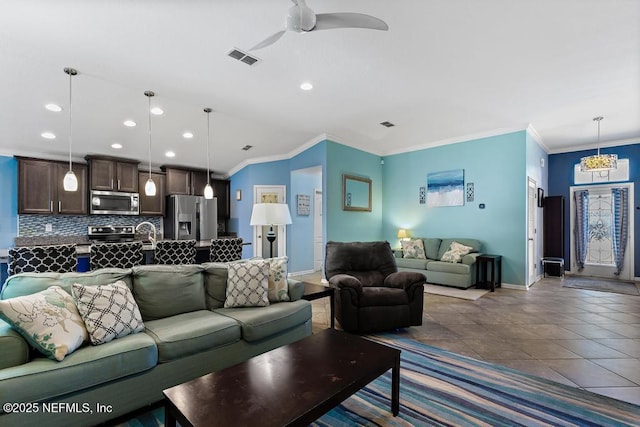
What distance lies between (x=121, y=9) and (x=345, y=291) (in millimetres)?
3141

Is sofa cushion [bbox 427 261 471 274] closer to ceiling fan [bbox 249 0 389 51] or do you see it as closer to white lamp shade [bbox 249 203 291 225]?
white lamp shade [bbox 249 203 291 225]

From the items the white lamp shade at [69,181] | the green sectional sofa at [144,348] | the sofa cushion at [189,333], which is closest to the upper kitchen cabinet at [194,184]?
the white lamp shade at [69,181]

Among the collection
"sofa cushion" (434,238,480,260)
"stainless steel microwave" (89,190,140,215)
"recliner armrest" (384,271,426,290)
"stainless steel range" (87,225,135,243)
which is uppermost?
"stainless steel microwave" (89,190,140,215)

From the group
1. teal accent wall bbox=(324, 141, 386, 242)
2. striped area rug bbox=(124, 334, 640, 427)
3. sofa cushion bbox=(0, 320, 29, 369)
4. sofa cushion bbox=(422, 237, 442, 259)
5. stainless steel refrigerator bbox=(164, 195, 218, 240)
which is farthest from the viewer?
stainless steel refrigerator bbox=(164, 195, 218, 240)

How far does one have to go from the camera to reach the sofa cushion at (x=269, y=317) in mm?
2314

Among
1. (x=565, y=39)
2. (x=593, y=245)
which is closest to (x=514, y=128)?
(x=565, y=39)

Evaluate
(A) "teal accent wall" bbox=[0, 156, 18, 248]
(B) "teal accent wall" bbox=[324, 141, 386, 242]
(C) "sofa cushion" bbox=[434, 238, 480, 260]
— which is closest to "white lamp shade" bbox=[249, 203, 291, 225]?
(B) "teal accent wall" bbox=[324, 141, 386, 242]

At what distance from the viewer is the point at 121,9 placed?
2369 mm

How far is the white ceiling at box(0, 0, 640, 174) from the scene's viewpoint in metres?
2.47

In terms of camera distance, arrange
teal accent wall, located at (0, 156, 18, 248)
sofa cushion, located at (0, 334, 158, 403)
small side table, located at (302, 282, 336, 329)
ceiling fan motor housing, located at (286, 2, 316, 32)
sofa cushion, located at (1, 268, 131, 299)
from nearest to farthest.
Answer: sofa cushion, located at (0, 334, 158, 403), ceiling fan motor housing, located at (286, 2, 316, 32), sofa cushion, located at (1, 268, 131, 299), small side table, located at (302, 282, 336, 329), teal accent wall, located at (0, 156, 18, 248)

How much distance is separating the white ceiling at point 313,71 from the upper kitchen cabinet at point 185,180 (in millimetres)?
980

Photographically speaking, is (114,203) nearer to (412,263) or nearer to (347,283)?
(347,283)

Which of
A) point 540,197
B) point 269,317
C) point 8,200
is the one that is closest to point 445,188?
point 540,197

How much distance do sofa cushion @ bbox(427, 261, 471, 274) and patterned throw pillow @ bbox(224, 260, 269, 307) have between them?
3.68 meters
